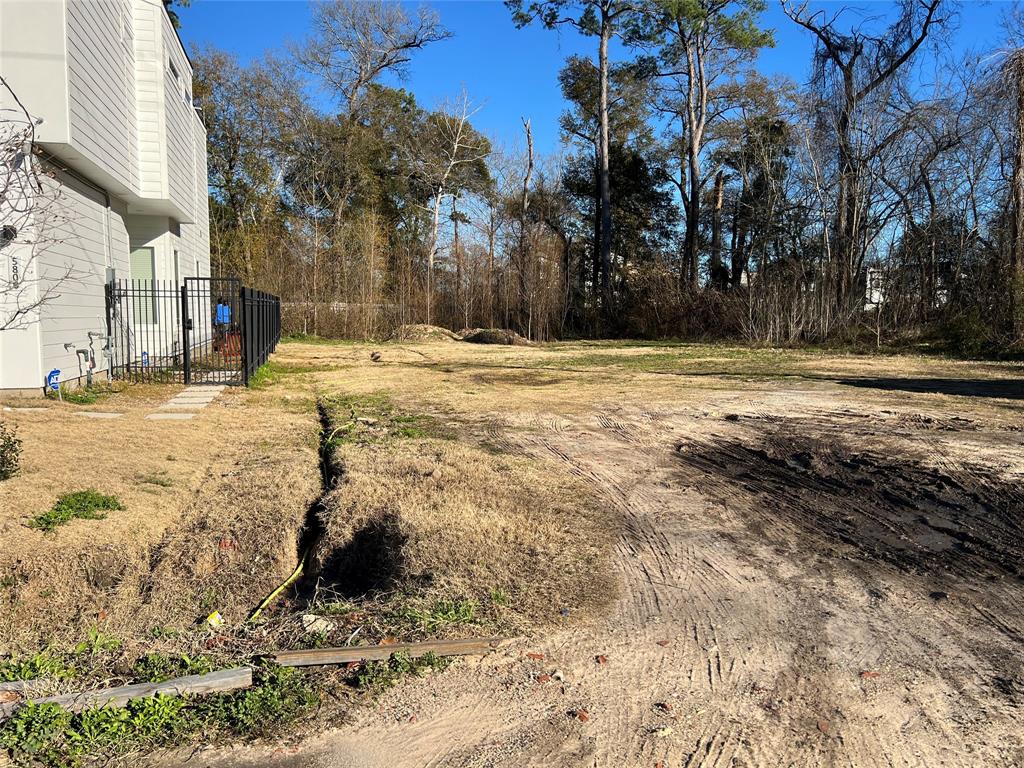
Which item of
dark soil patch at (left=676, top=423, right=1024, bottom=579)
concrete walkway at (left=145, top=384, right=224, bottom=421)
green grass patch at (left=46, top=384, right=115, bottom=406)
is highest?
green grass patch at (left=46, top=384, right=115, bottom=406)

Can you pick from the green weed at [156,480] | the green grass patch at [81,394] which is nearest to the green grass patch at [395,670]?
the green weed at [156,480]

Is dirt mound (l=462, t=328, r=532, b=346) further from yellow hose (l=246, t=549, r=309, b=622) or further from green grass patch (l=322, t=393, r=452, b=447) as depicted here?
yellow hose (l=246, t=549, r=309, b=622)

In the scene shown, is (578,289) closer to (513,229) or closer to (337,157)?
(513,229)

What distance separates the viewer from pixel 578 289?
34.8m

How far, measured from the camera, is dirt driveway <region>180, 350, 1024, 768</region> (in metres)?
2.75

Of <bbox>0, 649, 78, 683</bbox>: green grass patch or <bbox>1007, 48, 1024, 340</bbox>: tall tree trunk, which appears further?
<bbox>1007, 48, 1024, 340</bbox>: tall tree trunk

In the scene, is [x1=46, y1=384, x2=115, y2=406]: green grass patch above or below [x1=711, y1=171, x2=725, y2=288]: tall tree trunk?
below

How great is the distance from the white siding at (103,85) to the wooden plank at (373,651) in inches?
354

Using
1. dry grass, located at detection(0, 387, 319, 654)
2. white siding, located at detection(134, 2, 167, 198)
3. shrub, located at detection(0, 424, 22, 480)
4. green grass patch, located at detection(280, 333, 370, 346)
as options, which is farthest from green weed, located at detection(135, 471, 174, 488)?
green grass patch, located at detection(280, 333, 370, 346)

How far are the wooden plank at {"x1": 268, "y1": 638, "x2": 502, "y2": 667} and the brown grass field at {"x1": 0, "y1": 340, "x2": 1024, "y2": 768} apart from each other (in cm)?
11

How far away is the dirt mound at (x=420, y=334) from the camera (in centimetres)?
2786

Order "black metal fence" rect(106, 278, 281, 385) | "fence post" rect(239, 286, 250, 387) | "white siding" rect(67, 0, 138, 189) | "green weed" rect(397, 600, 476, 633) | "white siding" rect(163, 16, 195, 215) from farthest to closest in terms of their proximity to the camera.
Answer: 1. "white siding" rect(163, 16, 195, 215)
2. "black metal fence" rect(106, 278, 281, 385)
3. "fence post" rect(239, 286, 250, 387)
4. "white siding" rect(67, 0, 138, 189)
5. "green weed" rect(397, 600, 476, 633)

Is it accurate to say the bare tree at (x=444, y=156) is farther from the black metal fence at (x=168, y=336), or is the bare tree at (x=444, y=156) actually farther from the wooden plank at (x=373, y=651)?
the wooden plank at (x=373, y=651)

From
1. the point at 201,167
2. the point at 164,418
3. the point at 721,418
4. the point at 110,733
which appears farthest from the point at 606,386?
the point at 201,167
